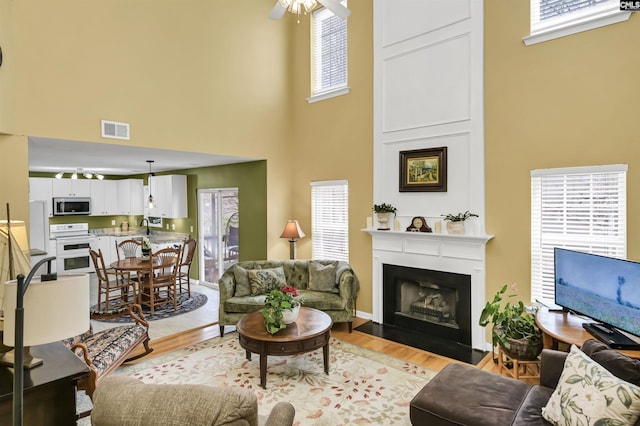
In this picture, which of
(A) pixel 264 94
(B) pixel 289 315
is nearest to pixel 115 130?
(A) pixel 264 94

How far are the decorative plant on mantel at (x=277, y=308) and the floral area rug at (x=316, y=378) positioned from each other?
0.56m

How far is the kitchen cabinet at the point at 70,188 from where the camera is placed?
827cm

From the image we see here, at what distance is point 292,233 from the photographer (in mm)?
5711

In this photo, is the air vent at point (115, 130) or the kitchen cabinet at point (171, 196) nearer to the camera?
the air vent at point (115, 130)

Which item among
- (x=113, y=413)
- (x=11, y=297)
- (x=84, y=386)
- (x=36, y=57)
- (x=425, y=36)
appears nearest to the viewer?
(x=113, y=413)

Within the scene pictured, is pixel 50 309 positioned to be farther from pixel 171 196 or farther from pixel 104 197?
pixel 104 197

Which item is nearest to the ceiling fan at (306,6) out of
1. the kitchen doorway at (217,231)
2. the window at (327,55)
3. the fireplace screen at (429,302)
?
the window at (327,55)

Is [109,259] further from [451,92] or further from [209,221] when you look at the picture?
[451,92]

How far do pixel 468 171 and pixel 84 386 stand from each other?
4306 mm

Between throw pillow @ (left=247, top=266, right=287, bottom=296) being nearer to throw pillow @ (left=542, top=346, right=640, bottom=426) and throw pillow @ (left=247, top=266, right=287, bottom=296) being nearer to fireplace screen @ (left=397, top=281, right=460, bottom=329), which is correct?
fireplace screen @ (left=397, top=281, right=460, bottom=329)

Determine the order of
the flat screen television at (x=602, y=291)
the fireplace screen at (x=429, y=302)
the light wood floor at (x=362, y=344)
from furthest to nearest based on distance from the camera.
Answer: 1. the fireplace screen at (x=429, y=302)
2. the light wood floor at (x=362, y=344)
3. the flat screen television at (x=602, y=291)

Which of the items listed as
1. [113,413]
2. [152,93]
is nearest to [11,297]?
[113,413]

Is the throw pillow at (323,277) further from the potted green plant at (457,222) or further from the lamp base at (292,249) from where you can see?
the potted green plant at (457,222)

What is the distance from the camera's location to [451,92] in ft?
14.6
